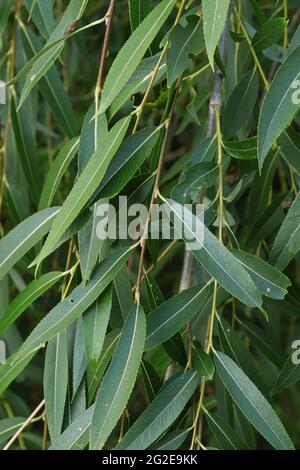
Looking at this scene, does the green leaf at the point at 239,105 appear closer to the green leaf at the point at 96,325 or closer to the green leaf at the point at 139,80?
the green leaf at the point at 139,80

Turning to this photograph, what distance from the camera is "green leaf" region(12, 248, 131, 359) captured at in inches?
29.2

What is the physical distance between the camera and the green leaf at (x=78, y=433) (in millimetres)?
775

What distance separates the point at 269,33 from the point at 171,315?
1.09 ft

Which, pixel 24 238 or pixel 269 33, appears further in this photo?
pixel 269 33

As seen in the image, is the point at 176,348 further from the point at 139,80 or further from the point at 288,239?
the point at 139,80

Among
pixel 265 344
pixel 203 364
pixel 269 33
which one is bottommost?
pixel 265 344

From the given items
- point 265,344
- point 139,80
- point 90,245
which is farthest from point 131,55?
point 265,344

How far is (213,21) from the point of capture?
0.67 meters

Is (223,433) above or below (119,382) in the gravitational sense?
below

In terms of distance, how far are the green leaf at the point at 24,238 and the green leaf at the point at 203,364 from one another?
177mm

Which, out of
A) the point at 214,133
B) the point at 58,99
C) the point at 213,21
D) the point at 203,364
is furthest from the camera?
the point at 58,99

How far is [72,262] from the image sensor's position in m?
0.95
